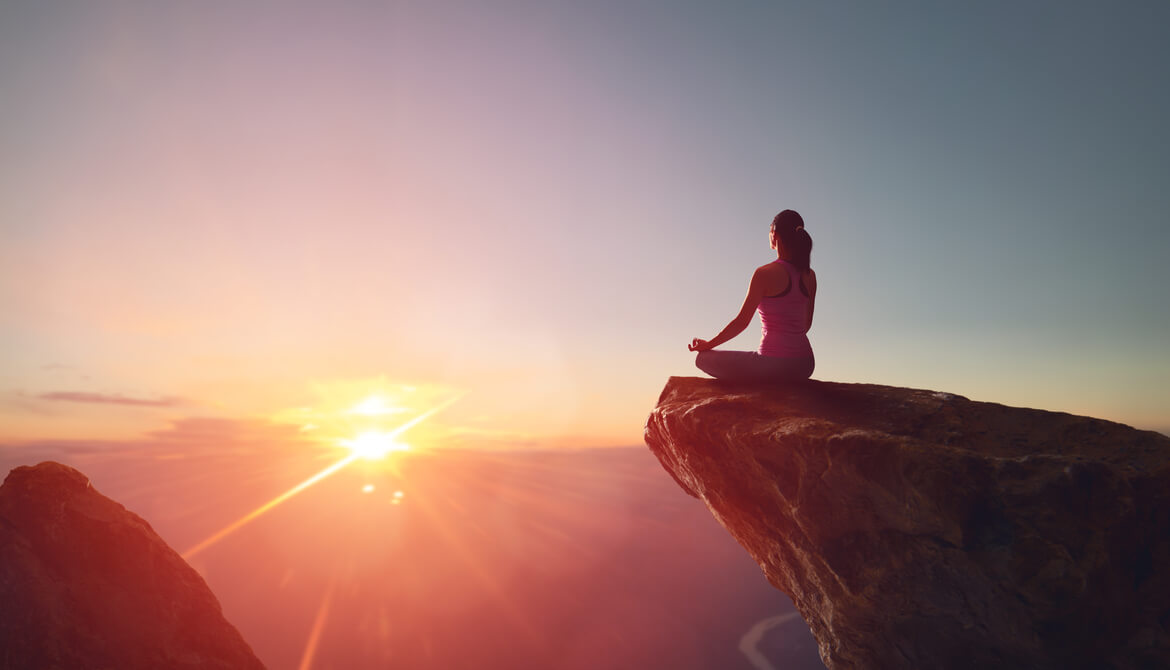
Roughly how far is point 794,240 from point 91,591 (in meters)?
12.9

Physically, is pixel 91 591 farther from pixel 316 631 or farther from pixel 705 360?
pixel 316 631

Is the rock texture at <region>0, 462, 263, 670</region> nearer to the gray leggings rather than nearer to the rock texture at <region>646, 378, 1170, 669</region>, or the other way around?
the rock texture at <region>646, 378, 1170, 669</region>

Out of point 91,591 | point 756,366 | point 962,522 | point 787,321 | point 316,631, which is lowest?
point 316,631

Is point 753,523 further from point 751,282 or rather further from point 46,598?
point 46,598

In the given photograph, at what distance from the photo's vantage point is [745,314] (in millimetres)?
7098

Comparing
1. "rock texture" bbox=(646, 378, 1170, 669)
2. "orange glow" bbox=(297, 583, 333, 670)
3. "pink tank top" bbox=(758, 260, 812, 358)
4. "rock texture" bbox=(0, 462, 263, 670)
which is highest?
"pink tank top" bbox=(758, 260, 812, 358)

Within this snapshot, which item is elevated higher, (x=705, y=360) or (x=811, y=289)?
(x=811, y=289)

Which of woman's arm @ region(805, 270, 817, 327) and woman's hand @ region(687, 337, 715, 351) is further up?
woman's arm @ region(805, 270, 817, 327)

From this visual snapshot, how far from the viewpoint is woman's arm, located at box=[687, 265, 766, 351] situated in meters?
6.92

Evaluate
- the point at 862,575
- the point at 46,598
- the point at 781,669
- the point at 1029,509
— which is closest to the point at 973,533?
the point at 1029,509

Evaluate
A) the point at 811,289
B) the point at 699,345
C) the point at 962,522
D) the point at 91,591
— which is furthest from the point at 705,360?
the point at 91,591

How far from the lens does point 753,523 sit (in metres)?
7.63

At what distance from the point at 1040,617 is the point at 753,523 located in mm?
3351

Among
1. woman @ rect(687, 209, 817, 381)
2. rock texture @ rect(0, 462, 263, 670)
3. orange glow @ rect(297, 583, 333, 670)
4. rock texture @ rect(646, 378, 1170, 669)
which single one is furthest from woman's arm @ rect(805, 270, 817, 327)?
orange glow @ rect(297, 583, 333, 670)
